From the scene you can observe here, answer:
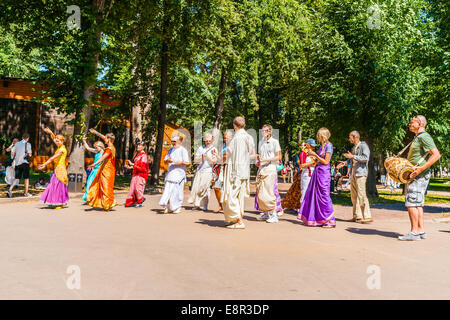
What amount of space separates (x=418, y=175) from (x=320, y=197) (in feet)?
7.70

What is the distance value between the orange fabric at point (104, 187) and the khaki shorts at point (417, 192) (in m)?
7.30

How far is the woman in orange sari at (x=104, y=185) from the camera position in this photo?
1084 cm

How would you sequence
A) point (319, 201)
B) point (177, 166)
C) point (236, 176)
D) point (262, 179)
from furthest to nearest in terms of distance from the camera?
point (177, 166) < point (262, 179) < point (319, 201) < point (236, 176)

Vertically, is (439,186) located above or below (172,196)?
below

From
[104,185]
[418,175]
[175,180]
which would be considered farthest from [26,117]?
[418,175]

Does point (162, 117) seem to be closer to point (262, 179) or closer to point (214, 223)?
point (262, 179)

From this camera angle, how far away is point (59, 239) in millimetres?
6848

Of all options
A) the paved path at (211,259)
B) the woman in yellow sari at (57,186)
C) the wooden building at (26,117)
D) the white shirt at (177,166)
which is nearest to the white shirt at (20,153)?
the woman in yellow sari at (57,186)

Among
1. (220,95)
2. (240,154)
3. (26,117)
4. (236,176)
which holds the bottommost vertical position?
(236,176)

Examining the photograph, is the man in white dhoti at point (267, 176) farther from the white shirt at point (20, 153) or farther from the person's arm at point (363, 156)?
the white shirt at point (20, 153)

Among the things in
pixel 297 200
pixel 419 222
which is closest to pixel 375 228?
pixel 419 222

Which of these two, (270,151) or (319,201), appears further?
(270,151)

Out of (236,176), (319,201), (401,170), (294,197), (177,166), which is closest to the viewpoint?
(401,170)

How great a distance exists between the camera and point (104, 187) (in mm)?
10992
